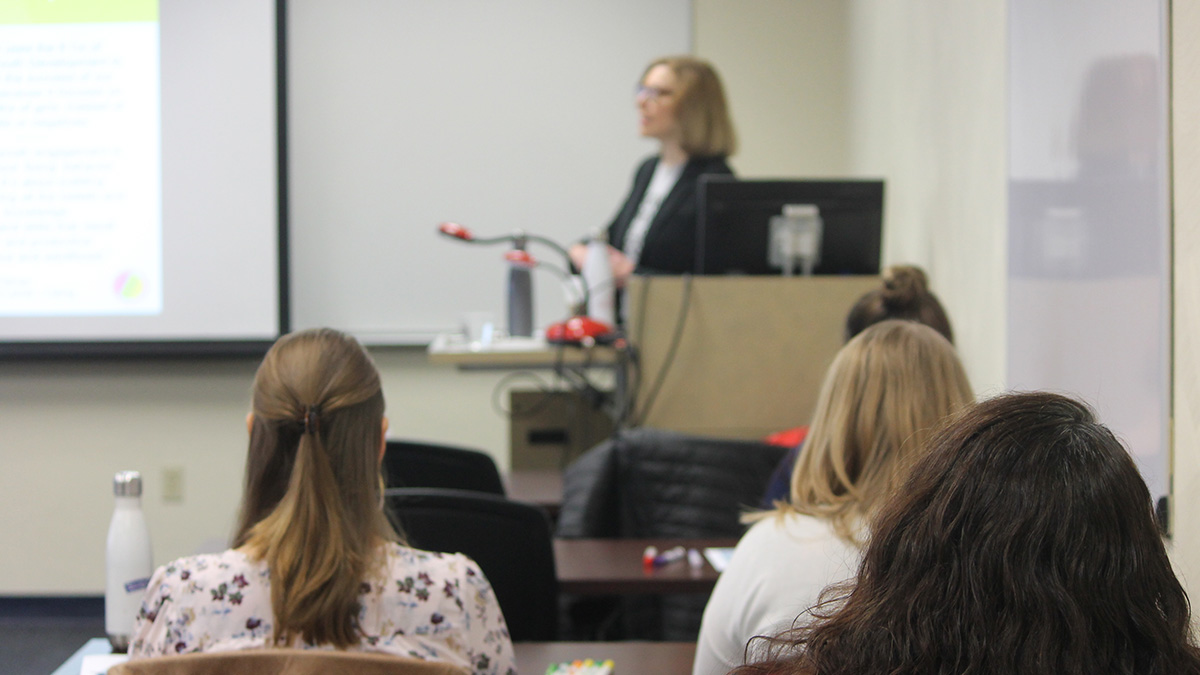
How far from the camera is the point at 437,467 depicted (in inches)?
90.9

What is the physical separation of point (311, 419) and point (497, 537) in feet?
1.63

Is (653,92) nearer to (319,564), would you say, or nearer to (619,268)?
(619,268)

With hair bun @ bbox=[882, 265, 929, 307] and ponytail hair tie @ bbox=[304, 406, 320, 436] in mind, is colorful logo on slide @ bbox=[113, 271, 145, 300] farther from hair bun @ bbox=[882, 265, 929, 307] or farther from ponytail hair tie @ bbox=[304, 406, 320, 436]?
ponytail hair tie @ bbox=[304, 406, 320, 436]

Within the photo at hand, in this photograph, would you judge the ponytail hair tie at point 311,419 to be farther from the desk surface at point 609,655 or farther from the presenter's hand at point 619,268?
the presenter's hand at point 619,268

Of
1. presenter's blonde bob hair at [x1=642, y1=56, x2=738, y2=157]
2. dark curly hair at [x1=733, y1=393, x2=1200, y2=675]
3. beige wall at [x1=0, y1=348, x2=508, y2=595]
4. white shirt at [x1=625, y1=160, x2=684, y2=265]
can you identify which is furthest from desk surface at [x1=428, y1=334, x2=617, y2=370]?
dark curly hair at [x1=733, y1=393, x2=1200, y2=675]

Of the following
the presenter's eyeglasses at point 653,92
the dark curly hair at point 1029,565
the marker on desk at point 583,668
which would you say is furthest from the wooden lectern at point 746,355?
the dark curly hair at point 1029,565

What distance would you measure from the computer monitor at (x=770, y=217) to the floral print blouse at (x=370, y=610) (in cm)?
157

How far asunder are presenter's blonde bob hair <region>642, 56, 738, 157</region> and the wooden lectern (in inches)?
21.0

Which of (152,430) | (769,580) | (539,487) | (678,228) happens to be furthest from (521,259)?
(152,430)

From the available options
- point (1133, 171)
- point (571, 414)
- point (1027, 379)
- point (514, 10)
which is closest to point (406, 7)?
point (514, 10)

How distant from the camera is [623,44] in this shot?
415cm

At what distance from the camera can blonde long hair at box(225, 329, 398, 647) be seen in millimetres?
1240

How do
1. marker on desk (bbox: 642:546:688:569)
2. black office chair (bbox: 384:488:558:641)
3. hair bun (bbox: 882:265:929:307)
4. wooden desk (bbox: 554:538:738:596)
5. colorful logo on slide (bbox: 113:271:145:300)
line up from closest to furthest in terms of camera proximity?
black office chair (bbox: 384:488:558:641)
wooden desk (bbox: 554:538:738:596)
marker on desk (bbox: 642:546:688:569)
hair bun (bbox: 882:265:929:307)
colorful logo on slide (bbox: 113:271:145:300)

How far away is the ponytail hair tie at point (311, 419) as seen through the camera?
1296 millimetres
